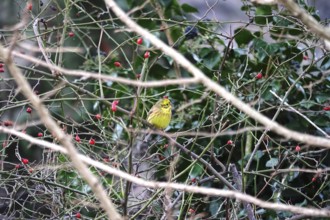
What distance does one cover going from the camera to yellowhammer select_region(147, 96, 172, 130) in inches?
174

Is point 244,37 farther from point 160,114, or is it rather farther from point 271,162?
point 271,162

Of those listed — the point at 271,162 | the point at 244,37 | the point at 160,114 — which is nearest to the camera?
the point at 271,162

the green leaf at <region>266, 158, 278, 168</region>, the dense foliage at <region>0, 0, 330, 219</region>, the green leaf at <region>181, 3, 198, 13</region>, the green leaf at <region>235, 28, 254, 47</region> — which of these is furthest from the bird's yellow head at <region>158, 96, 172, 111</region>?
the green leaf at <region>181, 3, 198, 13</region>

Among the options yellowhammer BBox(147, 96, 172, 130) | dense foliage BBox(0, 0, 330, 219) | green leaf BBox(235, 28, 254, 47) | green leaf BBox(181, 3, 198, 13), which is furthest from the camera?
green leaf BBox(181, 3, 198, 13)

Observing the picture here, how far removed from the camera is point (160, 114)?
449 cm

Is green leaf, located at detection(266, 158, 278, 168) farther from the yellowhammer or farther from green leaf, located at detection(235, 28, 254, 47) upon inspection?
green leaf, located at detection(235, 28, 254, 47)

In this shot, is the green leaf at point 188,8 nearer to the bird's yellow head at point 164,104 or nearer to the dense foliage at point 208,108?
the dense foliage at point 208,108

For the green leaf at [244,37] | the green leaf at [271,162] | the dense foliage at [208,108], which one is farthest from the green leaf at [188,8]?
the green leaf at [271,162]

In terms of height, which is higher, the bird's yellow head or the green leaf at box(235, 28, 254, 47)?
the green leaf at box(235, 28, 254, 47)

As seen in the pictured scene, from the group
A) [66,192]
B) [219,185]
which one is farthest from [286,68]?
[66,192]

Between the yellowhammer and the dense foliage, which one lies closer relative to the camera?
the dense foliage

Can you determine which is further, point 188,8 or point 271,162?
point 188,8

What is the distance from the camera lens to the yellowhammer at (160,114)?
4423 millimetres

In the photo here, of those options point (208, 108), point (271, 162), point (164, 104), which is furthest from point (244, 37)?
point (271, 162)
